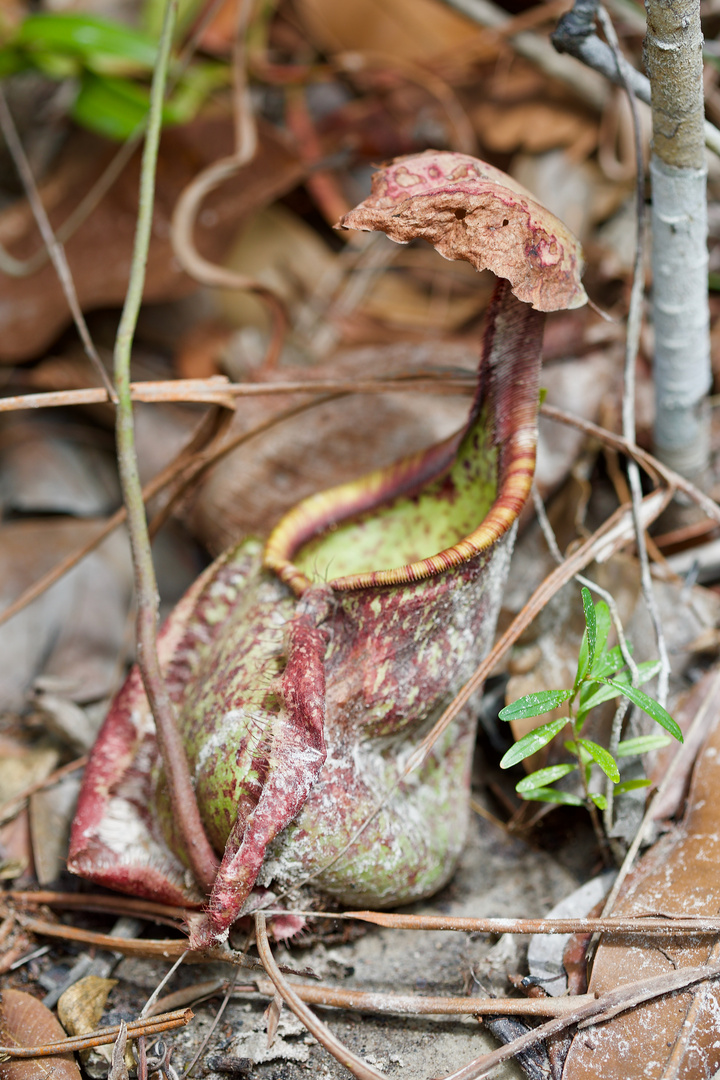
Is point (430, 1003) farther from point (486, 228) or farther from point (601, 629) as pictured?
point (486, 228)

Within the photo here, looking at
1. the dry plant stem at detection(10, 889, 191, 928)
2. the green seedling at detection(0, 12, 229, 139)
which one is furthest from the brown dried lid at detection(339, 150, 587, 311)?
→ the green seedling at detection(0, 12, 229, 139)

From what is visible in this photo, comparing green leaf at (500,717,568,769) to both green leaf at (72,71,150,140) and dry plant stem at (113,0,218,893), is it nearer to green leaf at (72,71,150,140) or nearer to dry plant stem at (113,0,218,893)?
dry plant stem at (113,0,218,893)

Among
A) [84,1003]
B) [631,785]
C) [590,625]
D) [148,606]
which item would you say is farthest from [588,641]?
[84,1003]

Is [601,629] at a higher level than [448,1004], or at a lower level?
higher

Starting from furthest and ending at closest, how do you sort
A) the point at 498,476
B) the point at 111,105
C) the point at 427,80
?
the point at 427,80, the point at 111,105, the point at 498,476

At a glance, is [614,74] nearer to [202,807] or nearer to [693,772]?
[693,772]

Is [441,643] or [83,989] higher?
[441,643]

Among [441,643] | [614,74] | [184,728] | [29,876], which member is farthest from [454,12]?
[29,876]

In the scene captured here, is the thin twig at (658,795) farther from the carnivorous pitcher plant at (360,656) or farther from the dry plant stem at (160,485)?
the dry plant stem at (160,485)
